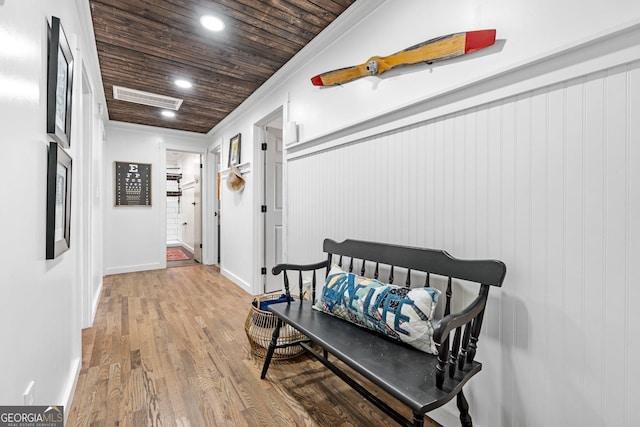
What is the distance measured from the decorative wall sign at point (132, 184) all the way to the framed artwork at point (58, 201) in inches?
147

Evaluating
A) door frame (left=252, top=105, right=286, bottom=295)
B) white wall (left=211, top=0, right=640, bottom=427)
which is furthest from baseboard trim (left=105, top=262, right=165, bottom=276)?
white wall (left=211, top=0, right=640, bottom=427)

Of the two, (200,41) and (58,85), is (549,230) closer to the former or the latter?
(58,85)

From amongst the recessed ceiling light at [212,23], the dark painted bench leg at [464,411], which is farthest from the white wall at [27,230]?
the dark painted bench leg at [464,411]

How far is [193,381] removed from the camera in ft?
6.35

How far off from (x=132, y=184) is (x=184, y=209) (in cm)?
309

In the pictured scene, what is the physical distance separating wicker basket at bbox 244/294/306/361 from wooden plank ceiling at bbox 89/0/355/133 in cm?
213

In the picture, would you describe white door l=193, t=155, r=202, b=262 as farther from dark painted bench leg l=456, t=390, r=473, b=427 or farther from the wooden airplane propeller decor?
dark painted bench leg l=456, t=390, r=473, b=427

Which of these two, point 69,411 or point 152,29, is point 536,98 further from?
point 69,411

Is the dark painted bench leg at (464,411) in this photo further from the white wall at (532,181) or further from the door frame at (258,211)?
the door frame at (258,211)

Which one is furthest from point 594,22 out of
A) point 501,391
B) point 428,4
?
point 501,391

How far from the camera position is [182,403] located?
1.72 metres

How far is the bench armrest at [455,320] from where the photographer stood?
1.04 m

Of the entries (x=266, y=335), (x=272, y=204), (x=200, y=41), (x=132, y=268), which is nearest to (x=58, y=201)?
(x=266, y=335)

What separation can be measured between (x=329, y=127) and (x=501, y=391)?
1958 mm
